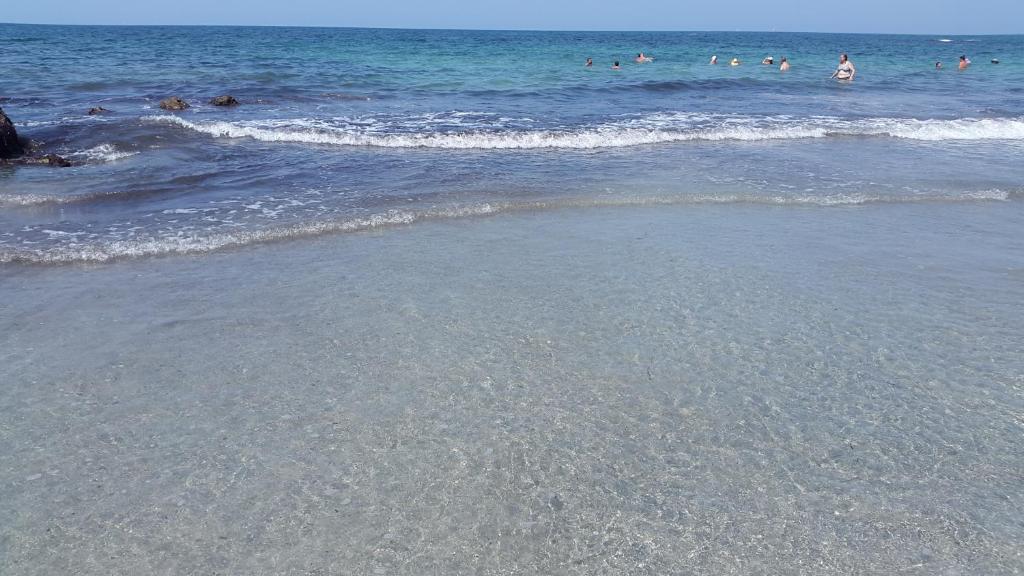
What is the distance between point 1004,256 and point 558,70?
87.2 ft

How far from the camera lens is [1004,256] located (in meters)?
7.79

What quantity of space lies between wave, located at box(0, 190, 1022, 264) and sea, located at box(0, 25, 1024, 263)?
32mm

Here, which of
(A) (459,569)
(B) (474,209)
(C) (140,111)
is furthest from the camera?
(C) (140,111)

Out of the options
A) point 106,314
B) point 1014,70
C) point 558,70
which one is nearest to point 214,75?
point 558,70

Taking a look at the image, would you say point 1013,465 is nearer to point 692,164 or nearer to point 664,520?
point 664,520

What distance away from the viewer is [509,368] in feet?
17.3

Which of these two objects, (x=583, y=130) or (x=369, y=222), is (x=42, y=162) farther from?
(x=583, y=130)

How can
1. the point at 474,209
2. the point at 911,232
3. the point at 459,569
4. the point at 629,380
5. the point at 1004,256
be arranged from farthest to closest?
the point at 474,209 → the point at 911,232 → the point at 1004,256 → the point at 629,380 → the point at 459,569

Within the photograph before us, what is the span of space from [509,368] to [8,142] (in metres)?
11.4

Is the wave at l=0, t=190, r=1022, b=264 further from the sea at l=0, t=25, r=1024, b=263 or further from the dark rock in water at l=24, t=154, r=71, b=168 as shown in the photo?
the dark rock in water at l=24, t=154, r=71, b=168

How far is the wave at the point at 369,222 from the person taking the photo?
7461 mm

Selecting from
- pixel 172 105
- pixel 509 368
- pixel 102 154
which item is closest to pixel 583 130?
pixel 102 154

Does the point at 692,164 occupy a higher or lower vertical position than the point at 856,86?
lower

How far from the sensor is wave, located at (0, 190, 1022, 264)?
7.46 metres
